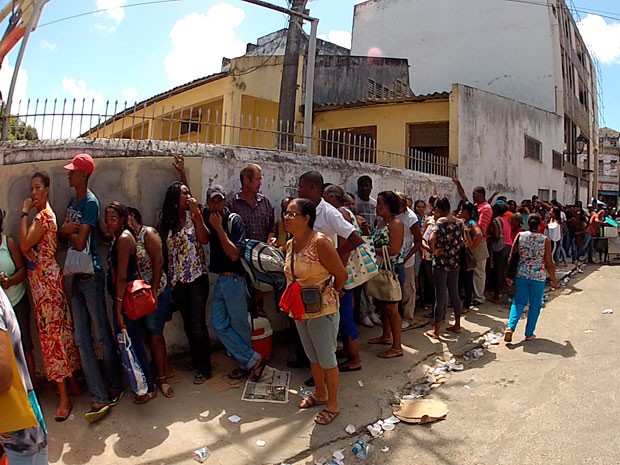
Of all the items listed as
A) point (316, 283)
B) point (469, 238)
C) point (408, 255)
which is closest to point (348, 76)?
point (469, 238)

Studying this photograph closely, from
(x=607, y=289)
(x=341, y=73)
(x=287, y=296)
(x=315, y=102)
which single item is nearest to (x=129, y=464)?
(x=287, y=296)

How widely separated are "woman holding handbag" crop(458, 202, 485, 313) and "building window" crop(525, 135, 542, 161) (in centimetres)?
817

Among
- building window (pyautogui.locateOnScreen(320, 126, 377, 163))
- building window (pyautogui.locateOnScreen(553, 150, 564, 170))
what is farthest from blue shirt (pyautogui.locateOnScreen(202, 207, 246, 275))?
building window (pyautogui.locateOnScreen(553, 150, 564, 170))

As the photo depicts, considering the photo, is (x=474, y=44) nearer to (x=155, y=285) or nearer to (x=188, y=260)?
(x=188, y=260)

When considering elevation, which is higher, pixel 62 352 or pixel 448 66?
pixel 448 66

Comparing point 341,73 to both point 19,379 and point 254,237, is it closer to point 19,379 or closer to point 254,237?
point 254,237

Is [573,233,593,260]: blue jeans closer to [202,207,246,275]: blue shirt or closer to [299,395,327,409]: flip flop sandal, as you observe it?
[299,395,327,409]: flip flop sandal

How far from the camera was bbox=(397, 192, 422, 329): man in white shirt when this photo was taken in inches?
211

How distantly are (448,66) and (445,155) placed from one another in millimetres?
6853

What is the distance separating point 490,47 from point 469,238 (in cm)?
1281

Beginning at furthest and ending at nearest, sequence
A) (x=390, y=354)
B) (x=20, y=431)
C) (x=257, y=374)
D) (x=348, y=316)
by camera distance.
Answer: (x=390, y=354)
(x=348, y=316)
(x=257, y=374)
(x=20, y=431)

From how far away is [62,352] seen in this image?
367 cm

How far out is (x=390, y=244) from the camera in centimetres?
493

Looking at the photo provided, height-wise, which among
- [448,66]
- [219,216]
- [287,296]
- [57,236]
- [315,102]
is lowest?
[287,296]
